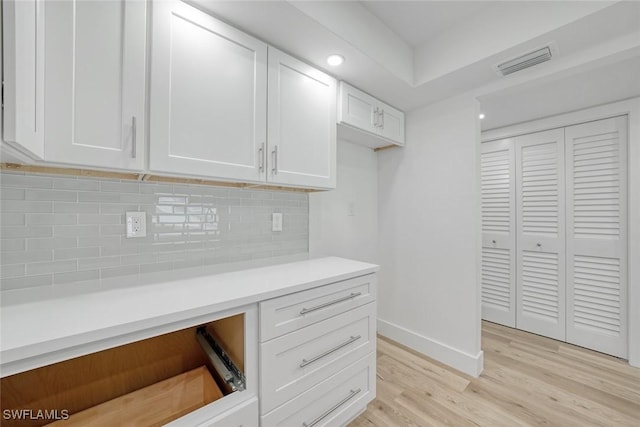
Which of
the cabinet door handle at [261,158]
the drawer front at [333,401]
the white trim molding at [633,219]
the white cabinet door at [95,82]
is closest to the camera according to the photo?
the white cabinet door at [95,82]

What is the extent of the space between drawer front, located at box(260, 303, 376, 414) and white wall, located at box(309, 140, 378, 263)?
70 cm

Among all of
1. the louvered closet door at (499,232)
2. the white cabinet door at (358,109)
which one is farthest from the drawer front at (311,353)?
the louvered closet door at (499,232)

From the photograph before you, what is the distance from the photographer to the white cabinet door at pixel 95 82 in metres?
0.87

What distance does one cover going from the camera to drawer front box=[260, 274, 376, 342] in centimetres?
109

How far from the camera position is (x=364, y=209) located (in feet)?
8.36

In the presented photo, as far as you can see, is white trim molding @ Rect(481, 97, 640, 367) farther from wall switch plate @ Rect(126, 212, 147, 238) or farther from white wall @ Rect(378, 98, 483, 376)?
wall switch plate @ Rect(126, 212, 147, 238)

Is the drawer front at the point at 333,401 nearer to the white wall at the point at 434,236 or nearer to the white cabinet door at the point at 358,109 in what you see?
the white wall at the point at 434,236

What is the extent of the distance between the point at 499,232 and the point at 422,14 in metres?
2.37

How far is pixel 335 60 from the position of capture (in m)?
1.59

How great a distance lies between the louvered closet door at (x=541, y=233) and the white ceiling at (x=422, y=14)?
1694mm

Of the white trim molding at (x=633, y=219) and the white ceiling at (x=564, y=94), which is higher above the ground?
the white ceiling at (x=564, y=94)

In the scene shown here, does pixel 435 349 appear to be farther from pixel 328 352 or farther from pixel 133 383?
pixel 133 383

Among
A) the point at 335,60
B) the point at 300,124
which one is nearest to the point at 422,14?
the point at 335,60

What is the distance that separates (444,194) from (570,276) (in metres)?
1.57
